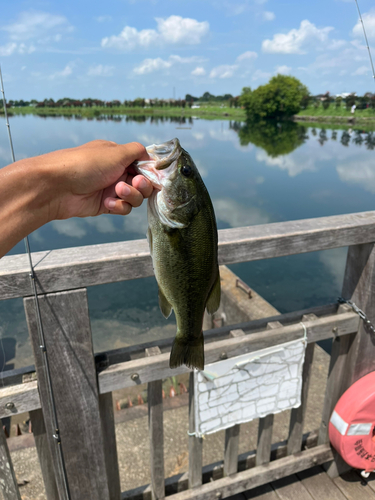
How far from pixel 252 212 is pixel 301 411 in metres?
26.5

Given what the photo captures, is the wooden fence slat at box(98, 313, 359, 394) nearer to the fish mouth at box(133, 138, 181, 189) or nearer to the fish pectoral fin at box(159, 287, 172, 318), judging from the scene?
the fish pectoral fin at box(159, 287, 172, 318)

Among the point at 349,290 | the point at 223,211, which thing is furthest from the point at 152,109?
the point at 349,290

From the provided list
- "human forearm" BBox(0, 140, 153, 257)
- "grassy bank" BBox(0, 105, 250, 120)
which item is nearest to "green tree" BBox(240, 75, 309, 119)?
"grassy bank" BBox(0, 105, 250, 120)

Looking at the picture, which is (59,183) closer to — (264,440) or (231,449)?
(231,449)

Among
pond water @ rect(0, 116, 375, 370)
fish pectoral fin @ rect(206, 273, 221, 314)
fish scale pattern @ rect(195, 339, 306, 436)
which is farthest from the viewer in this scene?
pond water @ rect(0, 116, 375, 370)

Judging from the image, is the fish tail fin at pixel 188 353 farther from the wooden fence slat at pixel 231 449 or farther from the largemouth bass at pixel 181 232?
the wooden fence slat at pixel 231 449

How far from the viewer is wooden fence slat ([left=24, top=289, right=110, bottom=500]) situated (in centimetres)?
147

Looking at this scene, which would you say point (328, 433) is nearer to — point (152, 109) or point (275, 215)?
point (275, 215)

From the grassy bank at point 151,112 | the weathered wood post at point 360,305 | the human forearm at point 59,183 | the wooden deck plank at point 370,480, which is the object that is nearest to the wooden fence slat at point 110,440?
the human forearm at point 59,183

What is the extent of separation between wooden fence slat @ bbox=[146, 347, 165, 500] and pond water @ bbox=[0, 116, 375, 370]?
1.03 metres

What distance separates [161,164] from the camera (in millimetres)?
1137

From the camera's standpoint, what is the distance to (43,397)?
1.56m

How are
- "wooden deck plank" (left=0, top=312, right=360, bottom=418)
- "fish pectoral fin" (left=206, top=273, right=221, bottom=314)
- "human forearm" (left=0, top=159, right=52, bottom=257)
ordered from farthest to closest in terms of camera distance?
"wooden deck plank" (left=0, top=312, right=360, bottom=418) < "fish pectoral fin" (left=206, top=273, right=221, bottom=314) < "human forearm" (left=0, top=159, right=52, bottom=257)

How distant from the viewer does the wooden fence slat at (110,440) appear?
175 cm
